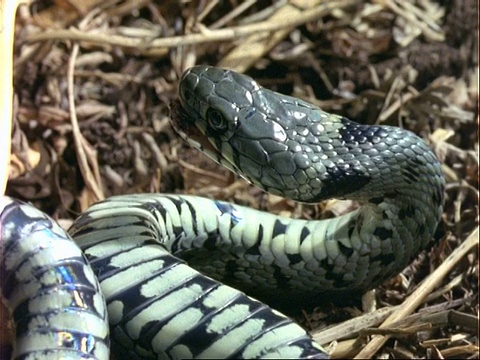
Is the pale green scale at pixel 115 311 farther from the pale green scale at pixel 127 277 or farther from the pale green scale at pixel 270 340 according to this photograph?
the pale green scale at pixel 270 340

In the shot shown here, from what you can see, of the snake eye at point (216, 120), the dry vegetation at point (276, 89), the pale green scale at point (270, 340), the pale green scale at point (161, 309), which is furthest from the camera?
the dry vegetation at point (276, 89)

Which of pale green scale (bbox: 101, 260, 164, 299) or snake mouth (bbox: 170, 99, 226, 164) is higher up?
snake mouth (bbox: 170, 99, 226, 164)

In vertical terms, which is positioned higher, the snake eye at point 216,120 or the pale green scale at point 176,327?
the snake eye at point 216,120

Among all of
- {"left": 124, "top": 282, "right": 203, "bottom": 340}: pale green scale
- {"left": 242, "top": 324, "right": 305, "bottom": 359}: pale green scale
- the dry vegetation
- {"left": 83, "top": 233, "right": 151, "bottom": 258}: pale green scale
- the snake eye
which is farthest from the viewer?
the dry vegetation

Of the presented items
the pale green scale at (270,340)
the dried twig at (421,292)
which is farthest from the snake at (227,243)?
the dried twig at (421,292)

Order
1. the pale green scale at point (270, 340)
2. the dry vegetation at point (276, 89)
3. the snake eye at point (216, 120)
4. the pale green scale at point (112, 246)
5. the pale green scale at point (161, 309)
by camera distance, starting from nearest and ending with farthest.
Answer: the pale green scale at point (270, 340), the pale green scale at point (161, 309), the pale green scale at point (112, 246), the snake eye at point (216, 120), the dry vegetation at point (276, 89)

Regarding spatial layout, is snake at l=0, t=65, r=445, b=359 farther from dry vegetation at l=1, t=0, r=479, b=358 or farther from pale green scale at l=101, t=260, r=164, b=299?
dry vegetation at l=1, t=0, r=479, b=358

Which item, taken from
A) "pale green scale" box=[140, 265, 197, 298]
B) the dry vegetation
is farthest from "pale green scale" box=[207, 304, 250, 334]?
the dry vegetation
